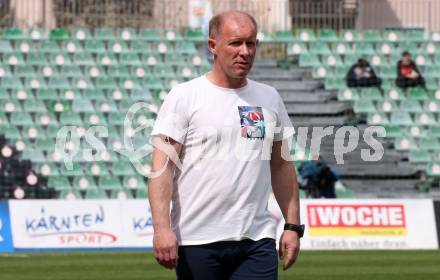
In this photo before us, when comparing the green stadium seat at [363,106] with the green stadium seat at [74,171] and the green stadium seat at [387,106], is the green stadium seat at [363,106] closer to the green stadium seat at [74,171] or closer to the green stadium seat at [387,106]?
the green stadium seat at [387,106]

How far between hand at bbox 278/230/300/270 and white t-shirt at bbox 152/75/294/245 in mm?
176

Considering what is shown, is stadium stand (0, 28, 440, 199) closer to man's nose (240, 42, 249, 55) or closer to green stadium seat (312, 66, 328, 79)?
green stadium seat (312, 66, 328, 79)

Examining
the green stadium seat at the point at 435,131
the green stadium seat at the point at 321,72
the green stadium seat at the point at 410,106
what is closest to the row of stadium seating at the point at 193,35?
the green stadium seat at the point at 321,72

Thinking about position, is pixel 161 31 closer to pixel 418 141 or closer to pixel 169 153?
pixel 418 141

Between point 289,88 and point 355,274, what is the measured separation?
11544mm

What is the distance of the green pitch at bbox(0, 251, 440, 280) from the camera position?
13.5 m

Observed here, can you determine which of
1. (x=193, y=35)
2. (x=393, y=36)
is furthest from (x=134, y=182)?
(x=393, y=36)

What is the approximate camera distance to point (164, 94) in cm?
2362

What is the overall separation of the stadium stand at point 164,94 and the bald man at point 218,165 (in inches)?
638

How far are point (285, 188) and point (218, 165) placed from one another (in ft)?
1.33

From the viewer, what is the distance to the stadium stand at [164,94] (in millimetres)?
22141

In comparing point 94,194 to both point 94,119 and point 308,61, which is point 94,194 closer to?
point 94,119

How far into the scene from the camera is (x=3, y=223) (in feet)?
59.1

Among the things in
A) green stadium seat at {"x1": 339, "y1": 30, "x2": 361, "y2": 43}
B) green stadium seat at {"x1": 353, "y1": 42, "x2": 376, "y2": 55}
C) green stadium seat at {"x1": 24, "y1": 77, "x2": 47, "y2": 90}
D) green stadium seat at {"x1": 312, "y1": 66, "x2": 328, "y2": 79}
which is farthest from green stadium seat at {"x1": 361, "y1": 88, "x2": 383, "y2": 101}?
green stadium seat at {"x1": 24, "y1": 77, "x2": 47, "y2": 90}
